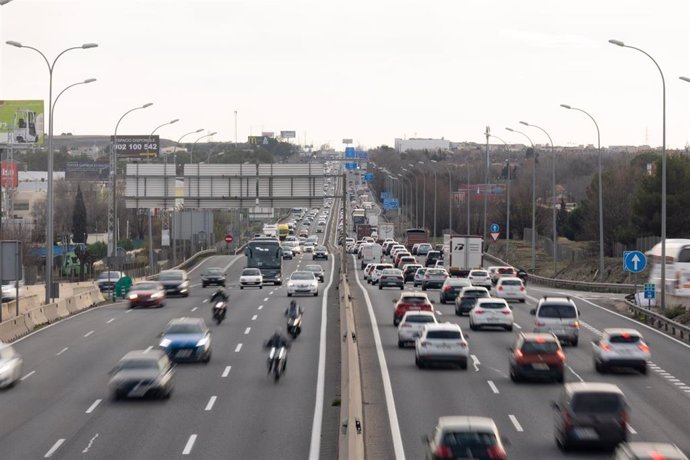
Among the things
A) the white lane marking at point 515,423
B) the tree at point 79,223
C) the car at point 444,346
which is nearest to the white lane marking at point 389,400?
the car at point 444,346

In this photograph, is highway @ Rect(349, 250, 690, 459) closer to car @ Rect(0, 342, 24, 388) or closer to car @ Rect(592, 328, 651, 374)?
car @ Rect(592, 328, 651, 374)

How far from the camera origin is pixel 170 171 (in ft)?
280

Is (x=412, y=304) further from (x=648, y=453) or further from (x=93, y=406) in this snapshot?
(x=648, y=453)

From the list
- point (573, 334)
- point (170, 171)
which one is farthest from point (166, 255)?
point (573, 334)

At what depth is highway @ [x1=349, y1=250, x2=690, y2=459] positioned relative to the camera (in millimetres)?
24641

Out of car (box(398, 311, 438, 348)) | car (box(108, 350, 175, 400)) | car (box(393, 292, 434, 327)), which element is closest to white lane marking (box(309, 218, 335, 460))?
car (box(398, 311, 438, 348))

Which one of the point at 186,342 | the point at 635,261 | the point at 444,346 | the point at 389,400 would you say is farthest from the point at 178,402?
the point at 635,261

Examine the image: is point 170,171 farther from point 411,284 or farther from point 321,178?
point 411,284

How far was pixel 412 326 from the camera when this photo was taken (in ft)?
134

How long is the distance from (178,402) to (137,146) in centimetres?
13844

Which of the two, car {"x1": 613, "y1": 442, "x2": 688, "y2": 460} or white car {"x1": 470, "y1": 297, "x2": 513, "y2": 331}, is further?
white car {"x1": 470, "y1": 297, "x2": 513, "y2": 331}

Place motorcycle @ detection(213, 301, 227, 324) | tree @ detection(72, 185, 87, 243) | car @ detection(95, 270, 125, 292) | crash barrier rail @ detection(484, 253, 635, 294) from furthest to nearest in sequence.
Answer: tree @ detection(72, 185, 87, 243)
crash barrier rail @ detection(484, 253, 635, 294)
car @ detection(95, 270, 125, 292)
motorcycle @ detection(213, 301, 227, 324)

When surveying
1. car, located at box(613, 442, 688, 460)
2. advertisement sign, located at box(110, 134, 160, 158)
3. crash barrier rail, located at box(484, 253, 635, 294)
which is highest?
advertisement sign, located at box(110, 134, 160, 158)

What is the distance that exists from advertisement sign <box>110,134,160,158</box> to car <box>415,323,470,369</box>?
128941 mm
